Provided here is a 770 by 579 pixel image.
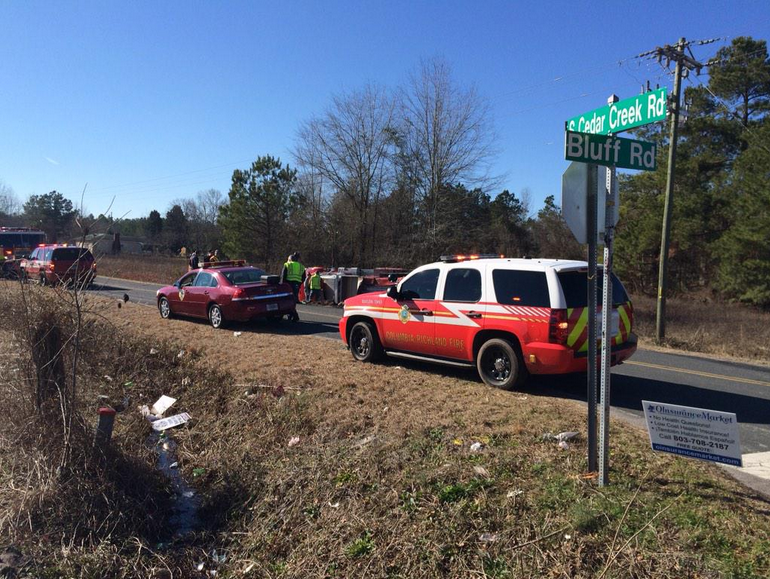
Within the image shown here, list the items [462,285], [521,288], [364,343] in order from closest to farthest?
[521,288]
[462,285]
[364,343]

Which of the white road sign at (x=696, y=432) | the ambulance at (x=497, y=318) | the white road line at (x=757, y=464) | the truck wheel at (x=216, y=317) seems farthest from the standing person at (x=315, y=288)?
the white road sign at (x=696, y=432)

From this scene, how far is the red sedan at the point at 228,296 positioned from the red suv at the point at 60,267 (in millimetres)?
2643

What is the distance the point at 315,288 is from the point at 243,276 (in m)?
7.15

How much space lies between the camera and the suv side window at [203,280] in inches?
563

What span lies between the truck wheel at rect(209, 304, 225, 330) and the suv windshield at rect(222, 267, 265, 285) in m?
0.71

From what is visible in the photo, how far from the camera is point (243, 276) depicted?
1430 cm

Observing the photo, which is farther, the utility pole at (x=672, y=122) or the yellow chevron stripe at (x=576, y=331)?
the utility pole at (x=672, y=122)

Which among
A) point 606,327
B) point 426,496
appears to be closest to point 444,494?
point 426,496

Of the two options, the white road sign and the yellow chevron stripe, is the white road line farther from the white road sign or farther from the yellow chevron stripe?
the yellow chevron stripe

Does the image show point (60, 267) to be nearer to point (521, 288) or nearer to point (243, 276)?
point (243, 276)

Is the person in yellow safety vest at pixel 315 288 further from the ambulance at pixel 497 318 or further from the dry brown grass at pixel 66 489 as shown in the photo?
the dry brown grass at pixel 66 489

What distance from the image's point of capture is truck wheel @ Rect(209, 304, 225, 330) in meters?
13.7

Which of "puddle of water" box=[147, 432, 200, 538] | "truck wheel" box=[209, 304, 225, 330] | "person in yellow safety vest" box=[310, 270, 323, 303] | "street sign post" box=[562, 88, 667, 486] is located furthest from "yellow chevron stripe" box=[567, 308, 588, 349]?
"person in yellow safety vest" box=[310, 270, 323, 303]

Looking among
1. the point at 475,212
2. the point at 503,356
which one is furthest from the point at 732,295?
the point at 503,356
